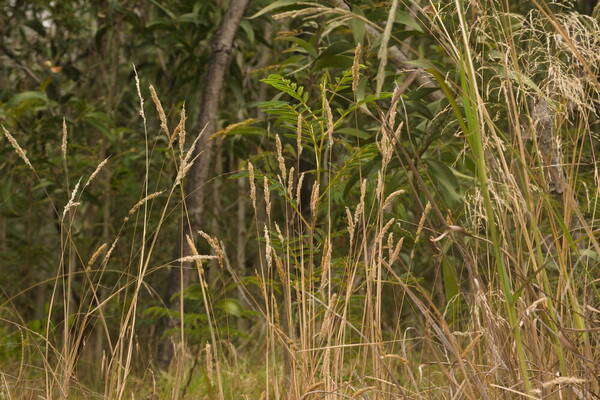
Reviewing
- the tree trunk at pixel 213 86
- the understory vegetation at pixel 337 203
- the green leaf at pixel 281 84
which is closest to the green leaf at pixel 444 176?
the understory vegetation at pixel 337 203

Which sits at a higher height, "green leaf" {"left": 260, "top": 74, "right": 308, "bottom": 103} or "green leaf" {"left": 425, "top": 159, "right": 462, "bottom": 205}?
"green leaf" {"left": 260, "top": 74, "right": 308, "bottom": 103}

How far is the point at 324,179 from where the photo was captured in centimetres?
323

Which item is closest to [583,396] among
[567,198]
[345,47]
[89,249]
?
[567,198]

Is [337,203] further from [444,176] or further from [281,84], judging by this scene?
[281,84]

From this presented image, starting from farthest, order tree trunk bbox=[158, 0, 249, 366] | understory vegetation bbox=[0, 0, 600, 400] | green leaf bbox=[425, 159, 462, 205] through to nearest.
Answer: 1. tree trunk bbox=[158, 0, 249, 366]
2. green leaf bbox=[425, 159, 462, 205]
3. understory vegetation bbox=[0, 0, 600, 400]

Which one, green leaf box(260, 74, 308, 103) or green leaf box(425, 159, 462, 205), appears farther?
green leaf box(425, 159, 462, 205)

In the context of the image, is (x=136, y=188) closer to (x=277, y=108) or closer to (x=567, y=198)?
(x=277, y=108)

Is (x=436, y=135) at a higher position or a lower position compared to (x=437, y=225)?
higher

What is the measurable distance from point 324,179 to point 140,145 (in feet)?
3.86

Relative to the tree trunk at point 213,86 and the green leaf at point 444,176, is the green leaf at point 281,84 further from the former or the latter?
the tree trunk at point 213,86

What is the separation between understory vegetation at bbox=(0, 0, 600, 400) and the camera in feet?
3.95

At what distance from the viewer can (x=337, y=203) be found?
7.84 feet

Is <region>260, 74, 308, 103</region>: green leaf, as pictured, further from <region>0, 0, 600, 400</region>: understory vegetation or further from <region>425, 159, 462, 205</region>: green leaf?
<region>425, 159, 462, 205</region>: green leaf

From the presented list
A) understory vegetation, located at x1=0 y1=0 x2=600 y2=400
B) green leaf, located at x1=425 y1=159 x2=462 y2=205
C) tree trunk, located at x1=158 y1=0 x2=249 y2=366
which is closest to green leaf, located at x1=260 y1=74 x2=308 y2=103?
understory vegetation, located at x1=0 y1=0 x2=600 y2=400
